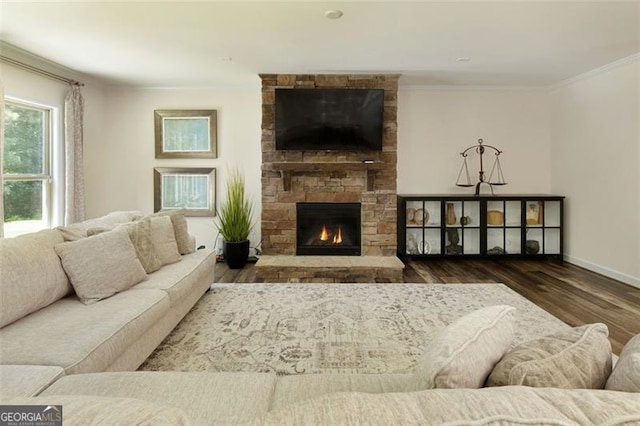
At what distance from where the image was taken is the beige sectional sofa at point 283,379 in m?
0.59

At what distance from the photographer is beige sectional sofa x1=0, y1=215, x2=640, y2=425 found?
591 mm

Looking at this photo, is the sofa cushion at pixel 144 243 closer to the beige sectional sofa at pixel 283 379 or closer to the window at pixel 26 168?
the beige sectional sofa at pixel 283 379

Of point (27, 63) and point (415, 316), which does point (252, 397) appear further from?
point (27, 63)

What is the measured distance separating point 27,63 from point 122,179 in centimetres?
180

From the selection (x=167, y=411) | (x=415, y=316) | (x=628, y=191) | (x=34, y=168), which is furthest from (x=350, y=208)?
(x=167, y=411)

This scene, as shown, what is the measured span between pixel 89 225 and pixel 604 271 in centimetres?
542

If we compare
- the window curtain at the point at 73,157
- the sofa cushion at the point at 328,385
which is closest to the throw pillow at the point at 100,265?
the sofa cushion at the point at 328,385

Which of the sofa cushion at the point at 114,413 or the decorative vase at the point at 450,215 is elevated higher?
the decorative vase at the point at 450,215

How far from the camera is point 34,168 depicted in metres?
4.11

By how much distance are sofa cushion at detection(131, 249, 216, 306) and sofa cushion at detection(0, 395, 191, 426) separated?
6.32 ft

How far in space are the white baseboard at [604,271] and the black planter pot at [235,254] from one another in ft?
14.5

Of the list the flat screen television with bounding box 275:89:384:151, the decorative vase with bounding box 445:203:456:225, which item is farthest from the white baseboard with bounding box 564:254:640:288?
the flat screen television with bounding box 275:89:384:151

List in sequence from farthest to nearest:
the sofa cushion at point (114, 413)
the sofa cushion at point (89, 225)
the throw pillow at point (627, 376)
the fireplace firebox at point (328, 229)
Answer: the fireplace firebox at point (328, 229), the sofa cushion at point (89, 225), the throw pillow at point (627, 376), the sofa cushion at point (114, 413)

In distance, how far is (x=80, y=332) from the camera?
5.60 ft
